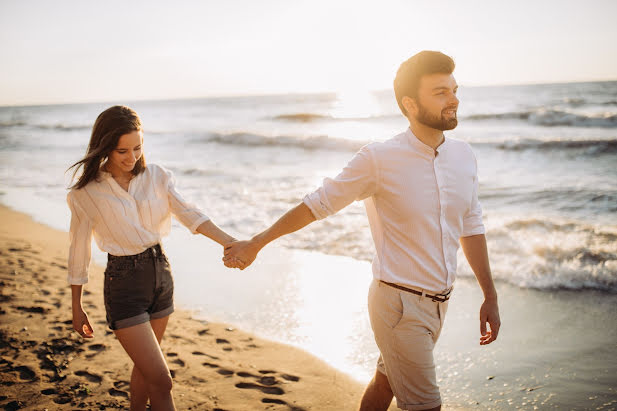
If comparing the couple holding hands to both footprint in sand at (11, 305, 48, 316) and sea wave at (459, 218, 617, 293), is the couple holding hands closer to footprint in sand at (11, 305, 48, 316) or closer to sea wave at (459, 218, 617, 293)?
footprint in sand at (11, 305, 48, 316)

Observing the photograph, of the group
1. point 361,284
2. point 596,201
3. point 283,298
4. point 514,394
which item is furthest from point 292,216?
point 596,201

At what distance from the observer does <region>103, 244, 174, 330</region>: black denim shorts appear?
8.82 feet

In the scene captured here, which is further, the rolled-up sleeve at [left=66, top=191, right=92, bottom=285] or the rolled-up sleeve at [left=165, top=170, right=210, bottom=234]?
the rolled-up sleeve at [left=165, top=170, right=210, bottom=234]

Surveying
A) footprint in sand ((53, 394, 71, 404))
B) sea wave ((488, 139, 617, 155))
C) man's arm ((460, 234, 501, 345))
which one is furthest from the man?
sea wave ((488, 139, 617, 155))

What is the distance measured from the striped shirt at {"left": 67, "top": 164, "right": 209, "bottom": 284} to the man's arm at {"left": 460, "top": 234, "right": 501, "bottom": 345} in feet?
6.18

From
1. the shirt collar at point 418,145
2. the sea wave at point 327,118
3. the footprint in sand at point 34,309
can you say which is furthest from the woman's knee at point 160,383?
the sea wave at point 327,118

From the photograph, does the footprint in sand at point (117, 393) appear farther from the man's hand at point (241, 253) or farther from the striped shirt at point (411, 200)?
the striped shirt at point (411, 200)

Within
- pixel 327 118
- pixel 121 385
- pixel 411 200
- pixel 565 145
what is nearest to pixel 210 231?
pixel 411 200

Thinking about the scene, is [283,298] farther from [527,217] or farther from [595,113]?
[595,113]

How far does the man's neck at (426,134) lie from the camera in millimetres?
2469

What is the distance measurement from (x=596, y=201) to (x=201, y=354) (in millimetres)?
9421

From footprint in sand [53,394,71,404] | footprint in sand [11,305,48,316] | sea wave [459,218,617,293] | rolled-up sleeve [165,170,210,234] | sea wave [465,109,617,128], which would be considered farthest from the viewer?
sea wave [465,109,617,128]

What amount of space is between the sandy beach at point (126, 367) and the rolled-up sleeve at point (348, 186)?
193 cm

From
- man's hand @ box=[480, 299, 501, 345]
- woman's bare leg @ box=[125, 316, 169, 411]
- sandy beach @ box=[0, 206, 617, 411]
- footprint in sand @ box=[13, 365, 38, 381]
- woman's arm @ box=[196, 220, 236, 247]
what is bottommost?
sandy beach @ box=[0, 206, 617, 411]
